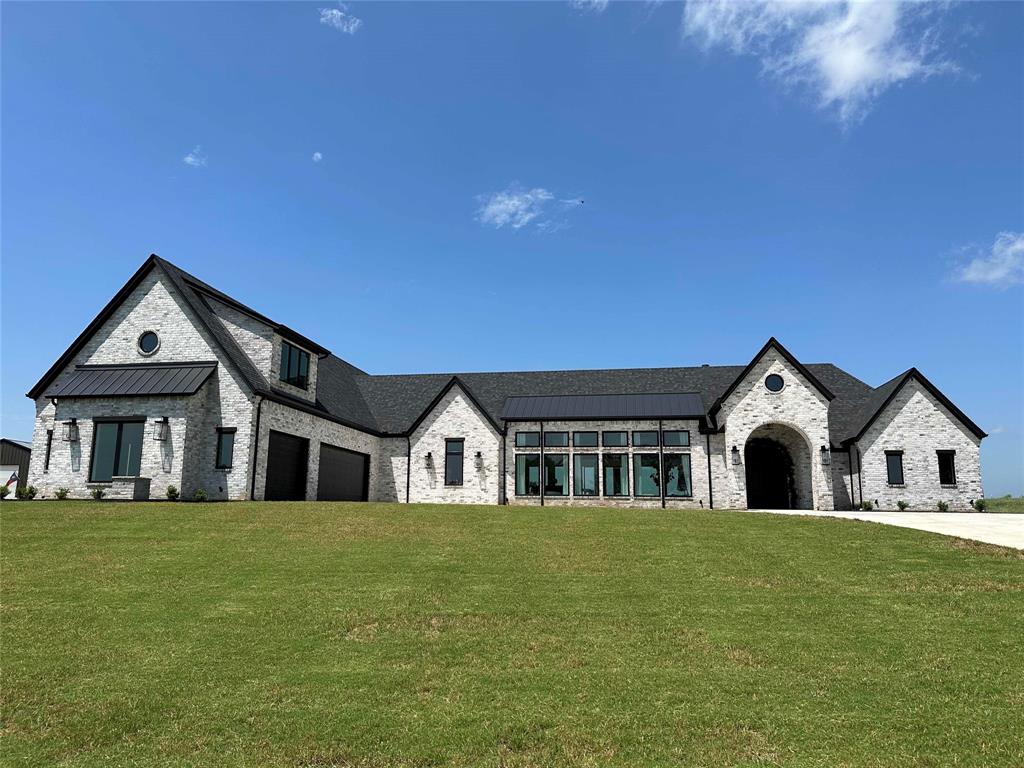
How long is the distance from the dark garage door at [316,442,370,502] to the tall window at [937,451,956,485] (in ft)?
96.5

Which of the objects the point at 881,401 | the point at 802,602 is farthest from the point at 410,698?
the point at 881,401

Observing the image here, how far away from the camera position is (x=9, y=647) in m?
9.38

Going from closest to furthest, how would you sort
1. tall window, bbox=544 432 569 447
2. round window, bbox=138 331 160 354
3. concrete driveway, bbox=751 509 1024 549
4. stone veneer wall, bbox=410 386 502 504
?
concrete driveway, bbox=751 509 1024 549, round window, bbox=138 331 160 354, tall window, bbox=544 432 569 447, stone veneer wall, bbox=410 386 502 504

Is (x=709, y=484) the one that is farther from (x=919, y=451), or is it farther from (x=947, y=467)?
(x=947, y=467)

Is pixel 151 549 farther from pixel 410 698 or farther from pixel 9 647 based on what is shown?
pixel 410 698

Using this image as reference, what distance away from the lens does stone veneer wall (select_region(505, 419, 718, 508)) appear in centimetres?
3234

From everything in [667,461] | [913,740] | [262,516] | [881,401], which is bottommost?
[913,740]

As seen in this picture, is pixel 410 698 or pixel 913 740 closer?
pixel 913 740

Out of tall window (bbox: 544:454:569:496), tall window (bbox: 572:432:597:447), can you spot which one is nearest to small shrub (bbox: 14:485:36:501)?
tall window (bbox: 544:454:569:496)

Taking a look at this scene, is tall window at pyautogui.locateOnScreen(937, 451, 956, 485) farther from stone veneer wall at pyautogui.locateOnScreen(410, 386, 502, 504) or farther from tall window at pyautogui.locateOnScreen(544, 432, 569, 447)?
stone veneer wall at pyautogui.locateOnScreen(410, 386, 502, 504)

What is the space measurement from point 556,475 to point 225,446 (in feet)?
53.1

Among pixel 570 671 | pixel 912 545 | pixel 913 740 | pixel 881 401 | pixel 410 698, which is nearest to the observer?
pixel 913 740

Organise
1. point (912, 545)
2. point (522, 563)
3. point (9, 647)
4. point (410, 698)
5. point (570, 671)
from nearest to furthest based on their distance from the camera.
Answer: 1. point (410, 698)
2. point (570, 671)
3. point (9, 647)
4. point (522, 563)
5. point (912, 545)

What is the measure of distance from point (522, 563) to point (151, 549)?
895 cm
